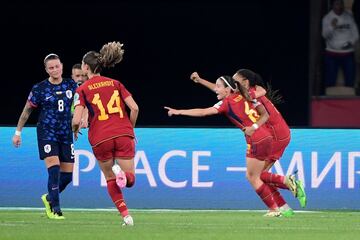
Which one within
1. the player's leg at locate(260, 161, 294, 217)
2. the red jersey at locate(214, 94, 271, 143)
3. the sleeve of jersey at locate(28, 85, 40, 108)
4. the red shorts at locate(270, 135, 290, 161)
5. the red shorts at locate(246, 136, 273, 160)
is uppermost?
the sleeve of jersey at locate(28, 85, 40, 108)

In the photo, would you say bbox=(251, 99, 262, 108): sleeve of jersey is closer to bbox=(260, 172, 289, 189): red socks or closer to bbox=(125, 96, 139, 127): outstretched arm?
bbox=(260, 172, 289, 189): red socks

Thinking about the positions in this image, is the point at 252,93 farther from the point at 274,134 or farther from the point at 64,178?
the point at 64,178

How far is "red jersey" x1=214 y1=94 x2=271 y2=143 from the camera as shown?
17812mm

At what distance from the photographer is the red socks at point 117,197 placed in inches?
609

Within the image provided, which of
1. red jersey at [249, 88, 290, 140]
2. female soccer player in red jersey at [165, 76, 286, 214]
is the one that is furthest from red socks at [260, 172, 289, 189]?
red jersey at [249, 88, 290, 140]

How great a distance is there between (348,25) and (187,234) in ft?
34.7

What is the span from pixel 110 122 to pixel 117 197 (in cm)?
80

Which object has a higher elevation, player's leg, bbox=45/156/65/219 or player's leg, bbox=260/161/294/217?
player's leg, bbox=45/156/65/219

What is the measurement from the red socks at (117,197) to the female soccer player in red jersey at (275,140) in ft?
8.84

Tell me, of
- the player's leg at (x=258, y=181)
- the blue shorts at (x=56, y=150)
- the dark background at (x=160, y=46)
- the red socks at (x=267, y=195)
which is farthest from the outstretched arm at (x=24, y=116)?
the dark background at (x=160, y=46)

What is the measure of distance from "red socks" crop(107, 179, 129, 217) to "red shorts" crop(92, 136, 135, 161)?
281 mm

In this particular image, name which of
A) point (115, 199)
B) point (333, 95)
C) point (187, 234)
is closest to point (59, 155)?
point (115, 199)

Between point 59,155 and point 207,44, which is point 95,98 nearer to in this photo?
point 59,155

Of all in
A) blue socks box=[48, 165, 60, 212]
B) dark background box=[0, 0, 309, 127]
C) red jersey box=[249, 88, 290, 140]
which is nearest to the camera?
blue socks box=[48, 165, 60, 212]
